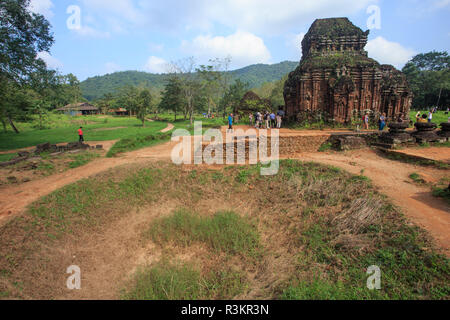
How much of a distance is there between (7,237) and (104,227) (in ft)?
7.06

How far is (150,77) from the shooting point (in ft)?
496

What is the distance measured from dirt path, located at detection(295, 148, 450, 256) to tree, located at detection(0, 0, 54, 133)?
15.7m

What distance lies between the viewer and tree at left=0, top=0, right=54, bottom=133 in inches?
419

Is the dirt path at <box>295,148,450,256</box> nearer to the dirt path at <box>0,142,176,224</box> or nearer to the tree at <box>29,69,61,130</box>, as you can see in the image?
the dirt path at <box>0,142,176,224</box>

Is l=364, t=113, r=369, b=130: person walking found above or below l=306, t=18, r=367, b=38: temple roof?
below

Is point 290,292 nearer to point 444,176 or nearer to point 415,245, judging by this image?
point 415,245

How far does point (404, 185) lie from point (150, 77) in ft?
547

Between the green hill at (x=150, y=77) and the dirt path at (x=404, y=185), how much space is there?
120041mm

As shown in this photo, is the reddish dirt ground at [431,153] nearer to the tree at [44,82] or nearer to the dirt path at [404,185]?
the dirt path at [404,185]

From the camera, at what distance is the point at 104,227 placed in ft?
21.8

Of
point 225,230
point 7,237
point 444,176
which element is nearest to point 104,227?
point 7,237

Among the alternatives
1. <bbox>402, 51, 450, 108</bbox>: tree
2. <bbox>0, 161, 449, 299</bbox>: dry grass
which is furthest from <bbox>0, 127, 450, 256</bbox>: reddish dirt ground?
<bbox>402, 51, 450, 108</bbox>: tree

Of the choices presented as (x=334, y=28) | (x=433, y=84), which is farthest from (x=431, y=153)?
(x=433, y=84)

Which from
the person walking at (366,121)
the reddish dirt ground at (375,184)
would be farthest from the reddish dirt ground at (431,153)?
the person walking at (366,121)
